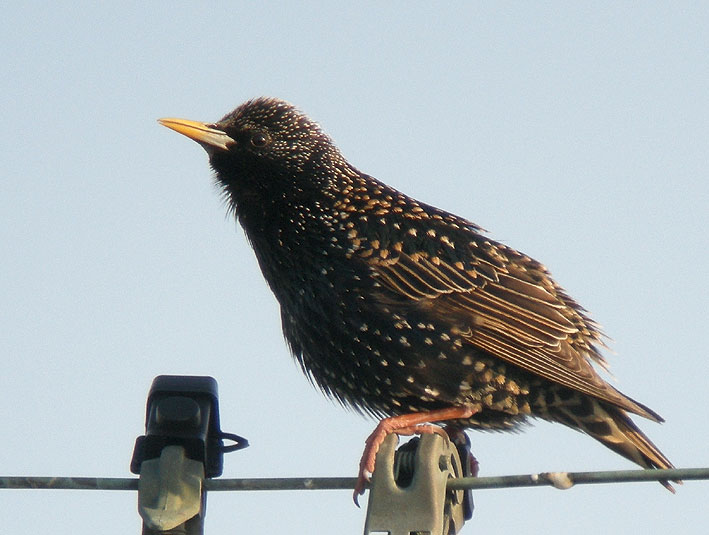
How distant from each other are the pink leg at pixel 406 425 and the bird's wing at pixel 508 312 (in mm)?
363

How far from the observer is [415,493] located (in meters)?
3.52

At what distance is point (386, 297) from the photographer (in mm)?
5844

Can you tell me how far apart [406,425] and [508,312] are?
0.85 metres

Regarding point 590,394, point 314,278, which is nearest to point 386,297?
point 314,278

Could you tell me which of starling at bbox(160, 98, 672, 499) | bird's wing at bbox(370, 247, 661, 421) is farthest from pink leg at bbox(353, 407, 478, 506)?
bird's wing at bbox(370, 247, 661, 421)

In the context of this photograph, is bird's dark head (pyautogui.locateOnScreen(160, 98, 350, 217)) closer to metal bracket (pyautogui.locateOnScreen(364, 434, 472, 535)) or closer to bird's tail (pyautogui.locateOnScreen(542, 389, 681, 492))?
bird's tail (pyautogui.locateOnScreen(542, 389, 681, 492))

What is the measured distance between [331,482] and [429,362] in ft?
7.10

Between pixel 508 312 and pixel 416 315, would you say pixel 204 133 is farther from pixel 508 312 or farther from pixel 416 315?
pixel 508 312

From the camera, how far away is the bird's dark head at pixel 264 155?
6441 millimetres

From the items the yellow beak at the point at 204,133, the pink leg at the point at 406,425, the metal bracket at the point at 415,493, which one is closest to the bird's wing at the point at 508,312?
the pink leg at the point at 406,425

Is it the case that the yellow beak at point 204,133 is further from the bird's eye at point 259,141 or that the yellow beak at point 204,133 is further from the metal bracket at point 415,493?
the metal bracket at point 415,493

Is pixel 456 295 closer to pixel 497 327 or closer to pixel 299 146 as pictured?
pixel 497 327

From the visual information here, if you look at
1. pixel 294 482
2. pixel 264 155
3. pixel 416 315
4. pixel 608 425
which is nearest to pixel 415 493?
pixel 294 482

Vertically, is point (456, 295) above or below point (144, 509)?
above
